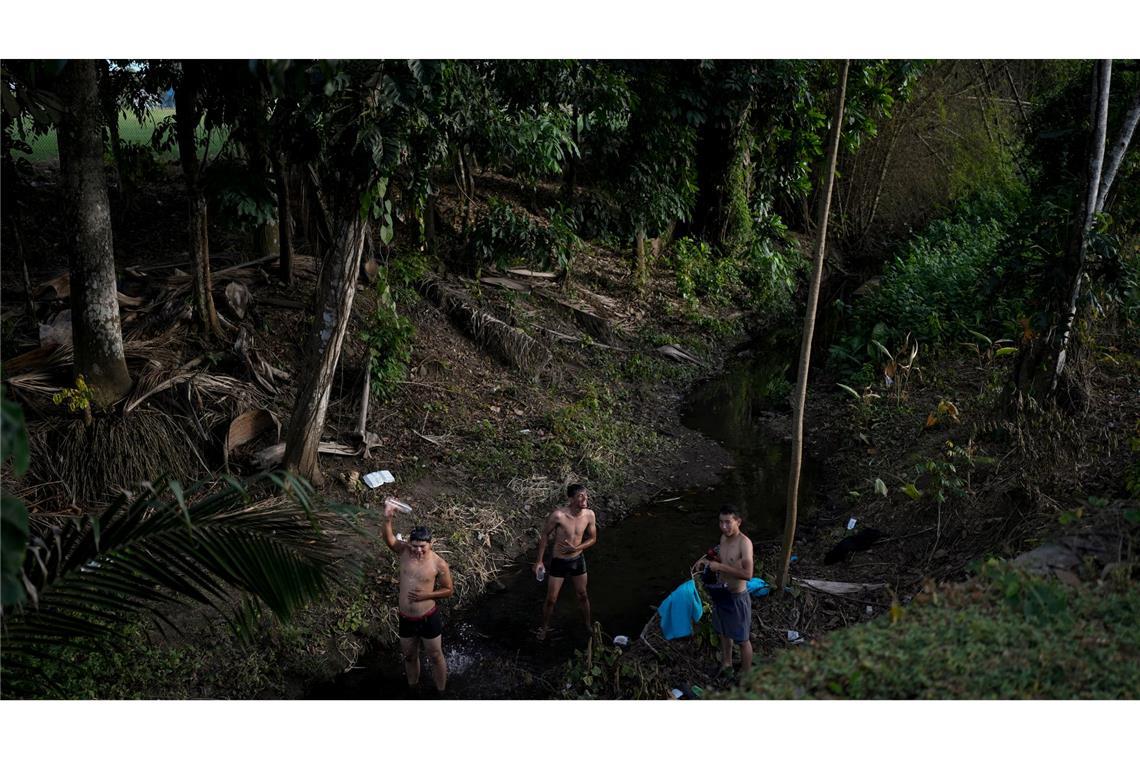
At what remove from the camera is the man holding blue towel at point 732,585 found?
6301 mm

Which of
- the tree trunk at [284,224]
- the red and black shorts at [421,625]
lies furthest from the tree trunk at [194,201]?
the red and black shorts at [421,625]

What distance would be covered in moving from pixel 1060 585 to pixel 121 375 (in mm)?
7270

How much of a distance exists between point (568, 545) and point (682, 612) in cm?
103

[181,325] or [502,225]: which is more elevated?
[502,225]

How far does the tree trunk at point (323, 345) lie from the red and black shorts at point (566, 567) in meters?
2.46

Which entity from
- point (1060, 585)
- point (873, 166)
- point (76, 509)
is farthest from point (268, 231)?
point (873, 166)

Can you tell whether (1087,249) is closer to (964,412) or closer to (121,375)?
(964,412)

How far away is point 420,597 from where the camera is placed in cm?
629

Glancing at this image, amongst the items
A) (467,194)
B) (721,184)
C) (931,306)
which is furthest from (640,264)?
(931,306)

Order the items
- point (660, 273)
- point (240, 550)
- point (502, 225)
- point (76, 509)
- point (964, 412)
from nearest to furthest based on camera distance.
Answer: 1. point (240, 550)
2. point (76, 509)
3. point (964, 412)
4. point (502, 225)
5. point (660, 273)

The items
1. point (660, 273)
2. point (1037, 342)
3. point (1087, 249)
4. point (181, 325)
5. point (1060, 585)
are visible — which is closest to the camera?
point (1060, 585)

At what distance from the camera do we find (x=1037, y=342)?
8141 millimetres

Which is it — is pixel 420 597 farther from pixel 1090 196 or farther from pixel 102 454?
pixel 1090 196

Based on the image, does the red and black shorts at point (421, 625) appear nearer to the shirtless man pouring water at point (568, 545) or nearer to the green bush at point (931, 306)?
the shirtless man pouring water at point (568, 545)
